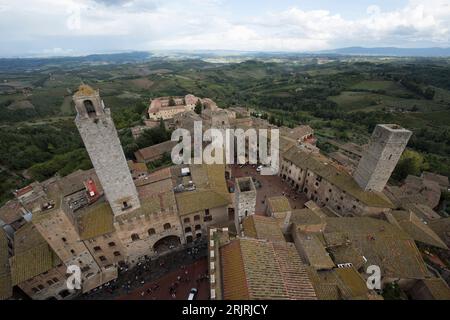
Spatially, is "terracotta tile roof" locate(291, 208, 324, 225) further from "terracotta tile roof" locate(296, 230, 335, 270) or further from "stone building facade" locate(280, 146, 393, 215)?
"stone building facade" locate(280, 146, 393, 215)

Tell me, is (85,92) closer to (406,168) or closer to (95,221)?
(95,221)

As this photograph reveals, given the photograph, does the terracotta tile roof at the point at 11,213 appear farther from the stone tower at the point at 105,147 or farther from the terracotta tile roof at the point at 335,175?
the terracotta tile roof at the point at 335,175

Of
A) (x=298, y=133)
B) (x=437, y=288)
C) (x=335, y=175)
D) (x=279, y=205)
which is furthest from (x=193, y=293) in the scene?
(x=298, y=133)

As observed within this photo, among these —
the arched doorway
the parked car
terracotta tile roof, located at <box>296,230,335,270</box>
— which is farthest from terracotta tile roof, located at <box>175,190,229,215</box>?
terracotta tile roof, located at <box>296,230,335,270</box>

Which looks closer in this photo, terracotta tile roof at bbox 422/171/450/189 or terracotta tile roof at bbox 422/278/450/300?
A: terracotta tile roof at bbox 422/278/450/300
